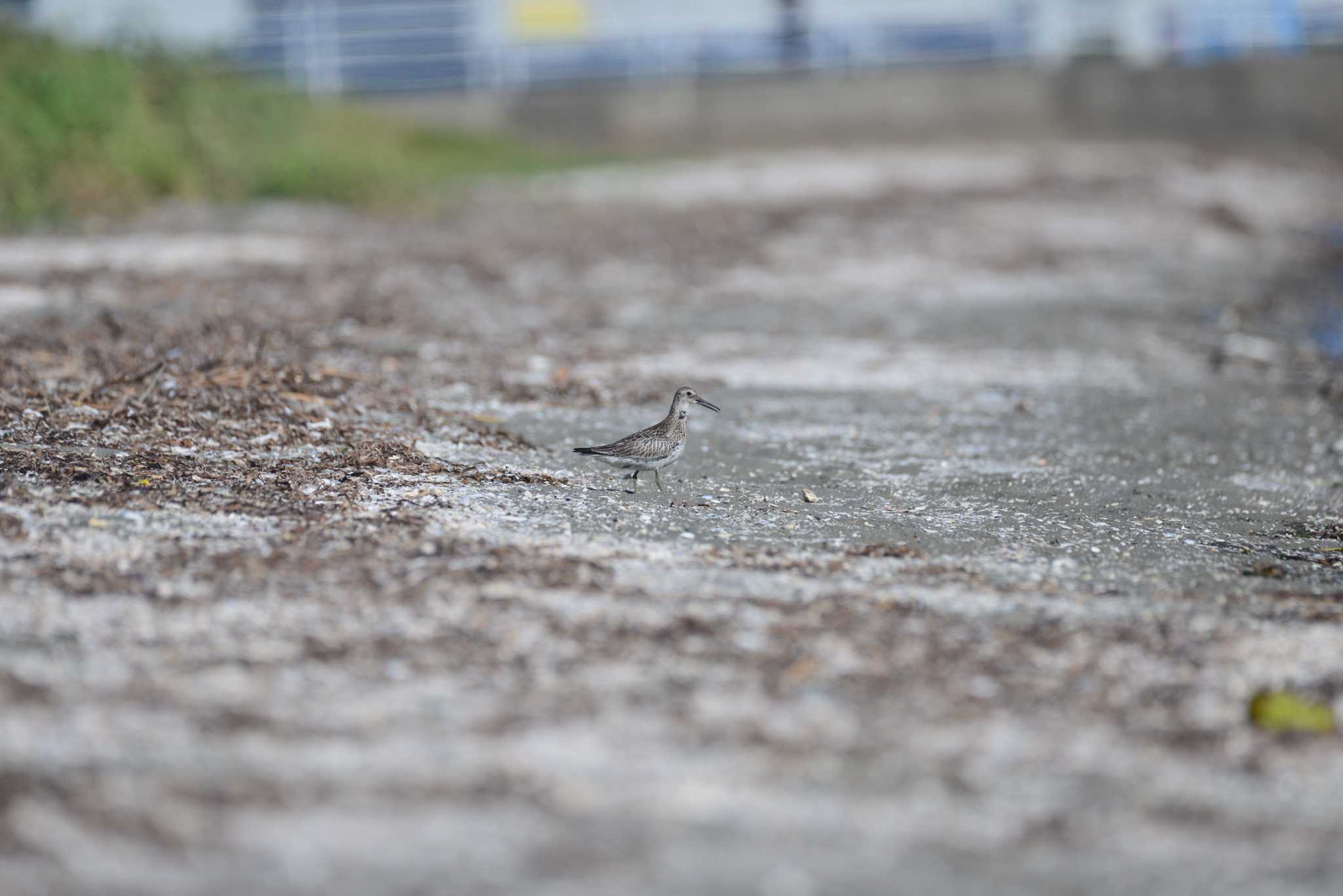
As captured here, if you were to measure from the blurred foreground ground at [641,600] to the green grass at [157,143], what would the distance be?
8.79 ft

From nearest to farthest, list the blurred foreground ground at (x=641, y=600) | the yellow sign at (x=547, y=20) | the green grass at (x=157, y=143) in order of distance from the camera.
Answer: the blurred foreground ground at (x=641, y=600) < the green grass at (x=157, y=143) < the yellow sign at (x=547, y=20)

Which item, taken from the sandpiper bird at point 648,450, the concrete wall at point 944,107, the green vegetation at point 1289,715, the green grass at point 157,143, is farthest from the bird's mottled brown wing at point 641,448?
the concrete wall at point 944,107

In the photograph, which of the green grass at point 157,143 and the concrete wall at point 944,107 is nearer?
the green grass at point 157,143

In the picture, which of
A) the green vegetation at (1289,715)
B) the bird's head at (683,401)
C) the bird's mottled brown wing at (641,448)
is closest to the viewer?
the green vegetation at (1289,715)

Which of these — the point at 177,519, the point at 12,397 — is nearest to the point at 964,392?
the point at 177,519

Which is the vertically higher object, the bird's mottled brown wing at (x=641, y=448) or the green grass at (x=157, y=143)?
the green grass at (x=157, y=143)

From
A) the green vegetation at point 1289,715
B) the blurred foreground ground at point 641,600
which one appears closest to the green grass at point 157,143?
the blurred foreground ground at point 641,600

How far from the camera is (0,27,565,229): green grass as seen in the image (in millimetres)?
10180

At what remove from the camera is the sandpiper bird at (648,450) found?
4680 millimetres

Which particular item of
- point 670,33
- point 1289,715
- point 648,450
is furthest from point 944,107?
point 1289,715

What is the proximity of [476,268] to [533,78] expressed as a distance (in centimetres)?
1169

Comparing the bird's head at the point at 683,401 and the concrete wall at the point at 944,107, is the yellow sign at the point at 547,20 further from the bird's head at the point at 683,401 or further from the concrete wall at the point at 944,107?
the bird's head at the point at 683,401

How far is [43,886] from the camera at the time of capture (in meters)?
2.42

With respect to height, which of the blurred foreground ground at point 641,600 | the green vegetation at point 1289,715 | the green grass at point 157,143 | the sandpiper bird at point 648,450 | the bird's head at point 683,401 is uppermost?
the green grass at point 157,143
